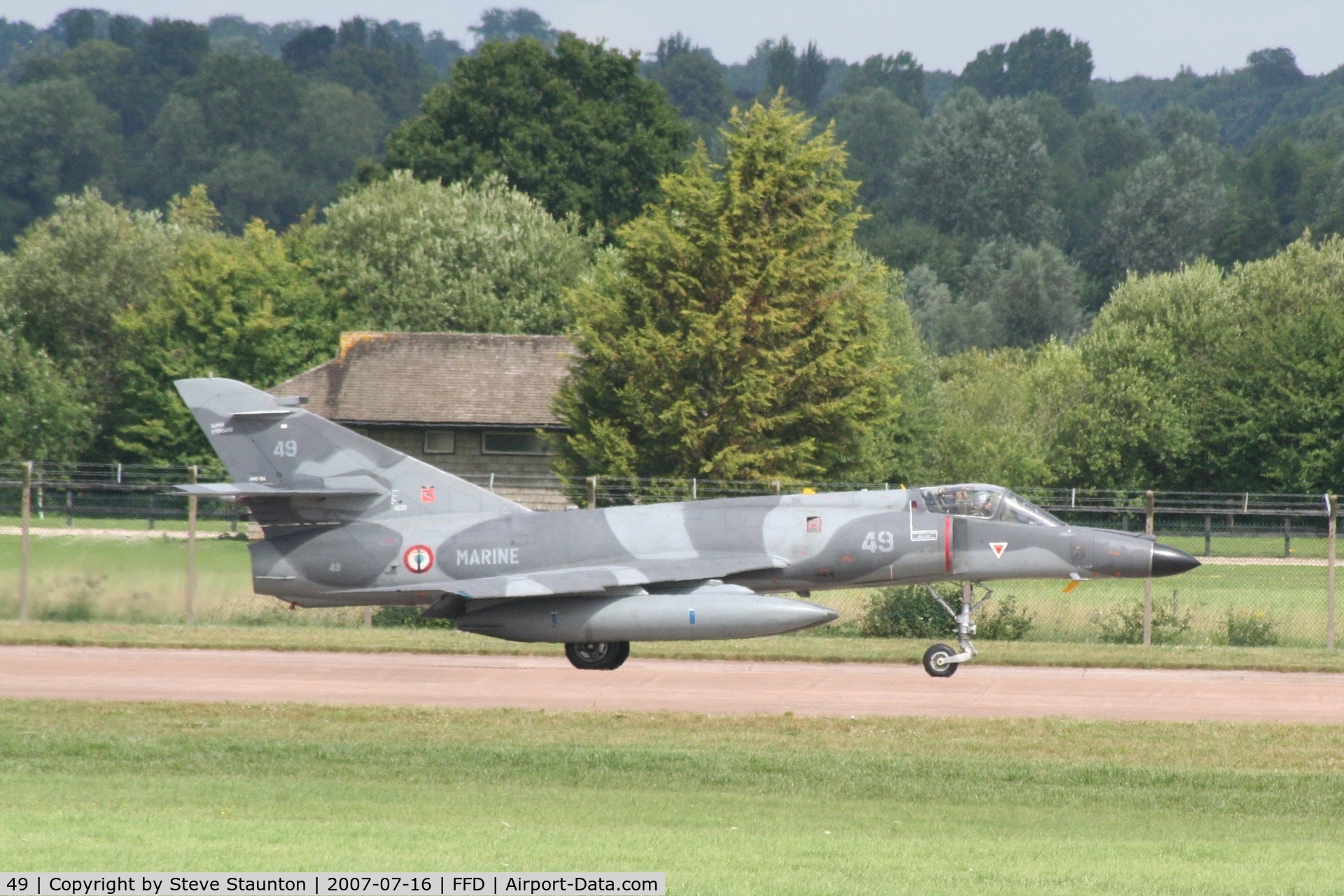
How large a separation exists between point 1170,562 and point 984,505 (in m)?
2.21

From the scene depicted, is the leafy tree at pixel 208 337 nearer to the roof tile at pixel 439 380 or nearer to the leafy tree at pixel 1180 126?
the roof tile at pixel 439 380

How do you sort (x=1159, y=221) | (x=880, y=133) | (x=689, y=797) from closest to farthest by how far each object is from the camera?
1. (x=689, y=797)
2. (x=1159, y=221)
3. (x=880, y=133)

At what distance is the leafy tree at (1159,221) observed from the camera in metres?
123

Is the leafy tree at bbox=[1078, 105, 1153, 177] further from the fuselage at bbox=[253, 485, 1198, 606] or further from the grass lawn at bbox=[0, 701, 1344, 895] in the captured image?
the grass lawn at bbox=[0, 701, 1344, 895]

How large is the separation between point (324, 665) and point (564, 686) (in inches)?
147

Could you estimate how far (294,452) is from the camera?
21141 millimetres

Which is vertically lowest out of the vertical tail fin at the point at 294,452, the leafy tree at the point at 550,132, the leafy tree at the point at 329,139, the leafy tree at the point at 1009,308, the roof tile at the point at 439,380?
the vertical tail fin at the point at 294,452

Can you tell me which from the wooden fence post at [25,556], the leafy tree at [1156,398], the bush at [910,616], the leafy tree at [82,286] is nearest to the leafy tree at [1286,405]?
the leafy tree at [1156,398]

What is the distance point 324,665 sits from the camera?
71.9 ft

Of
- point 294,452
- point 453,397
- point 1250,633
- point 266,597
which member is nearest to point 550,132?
point 453,397

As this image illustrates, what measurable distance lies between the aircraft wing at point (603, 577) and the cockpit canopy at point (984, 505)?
196 cm

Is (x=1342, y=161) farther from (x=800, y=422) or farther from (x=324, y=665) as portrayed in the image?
(x=324, y=665)

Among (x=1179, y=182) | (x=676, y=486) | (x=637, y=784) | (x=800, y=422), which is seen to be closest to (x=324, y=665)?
(x=637, y=784)

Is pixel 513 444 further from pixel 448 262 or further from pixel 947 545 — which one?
pixel 947 545
